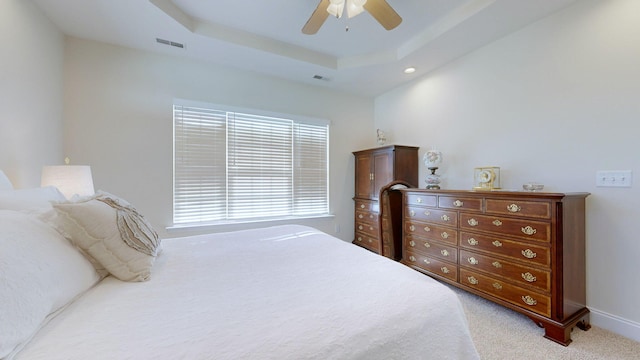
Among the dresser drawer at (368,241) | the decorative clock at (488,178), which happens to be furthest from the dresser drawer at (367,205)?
→ the decorative clock at (488,178)

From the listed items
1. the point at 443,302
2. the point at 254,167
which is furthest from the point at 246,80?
the point at 443,302

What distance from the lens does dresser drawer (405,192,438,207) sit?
8.47 ft

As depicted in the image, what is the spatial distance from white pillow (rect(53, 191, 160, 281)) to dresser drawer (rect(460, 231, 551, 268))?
2409 millimetres

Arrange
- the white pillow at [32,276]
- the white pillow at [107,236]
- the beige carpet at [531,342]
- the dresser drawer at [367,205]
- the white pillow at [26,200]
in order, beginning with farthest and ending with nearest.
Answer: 1. the dresser drawer at [367,205]
2. the beige carpet at [531,342]
3. the white pillow at [26,200]
4. the white pillow at [107,236]
5. the white pillow at [32,276]

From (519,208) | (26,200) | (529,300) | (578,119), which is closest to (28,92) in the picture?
(26,200)

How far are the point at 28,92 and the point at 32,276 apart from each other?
2127 millimetres

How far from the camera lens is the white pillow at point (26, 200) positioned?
1.12 m

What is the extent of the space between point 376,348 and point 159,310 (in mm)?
714

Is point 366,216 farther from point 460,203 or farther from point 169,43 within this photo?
point 169,43

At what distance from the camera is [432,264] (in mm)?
2584

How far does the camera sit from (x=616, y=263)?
1.88 meters

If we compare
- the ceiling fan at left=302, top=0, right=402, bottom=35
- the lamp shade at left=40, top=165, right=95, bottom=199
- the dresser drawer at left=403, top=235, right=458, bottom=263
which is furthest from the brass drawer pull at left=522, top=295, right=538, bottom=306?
the lamp shade at left=40, top=165, right=95, bottom=199

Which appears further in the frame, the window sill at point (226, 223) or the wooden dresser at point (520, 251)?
the window sill at point (226, 223)

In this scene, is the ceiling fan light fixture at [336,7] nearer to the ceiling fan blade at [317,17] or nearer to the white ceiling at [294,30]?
the ceiling fan blade at [317,17]
